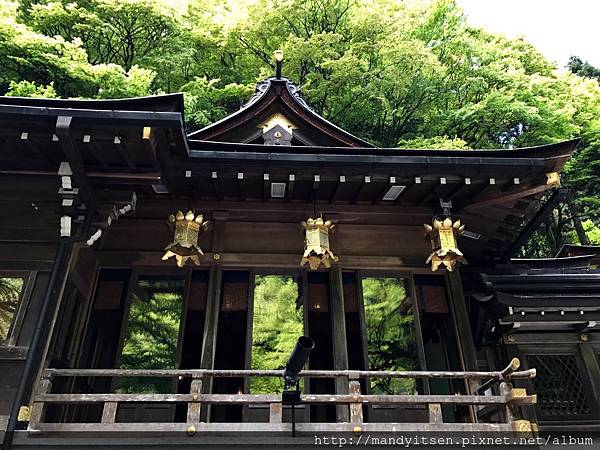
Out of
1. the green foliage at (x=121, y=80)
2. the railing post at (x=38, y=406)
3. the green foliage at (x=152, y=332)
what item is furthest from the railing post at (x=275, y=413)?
the green foliage at (x=121, y=80)

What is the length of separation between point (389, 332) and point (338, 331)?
1.07 m

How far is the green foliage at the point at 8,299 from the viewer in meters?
5.89

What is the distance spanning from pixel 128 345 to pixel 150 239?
1.87 meters

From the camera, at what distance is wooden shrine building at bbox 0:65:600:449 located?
5.29 metres

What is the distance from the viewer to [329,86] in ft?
57.0

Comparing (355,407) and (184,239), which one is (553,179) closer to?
(355,407)

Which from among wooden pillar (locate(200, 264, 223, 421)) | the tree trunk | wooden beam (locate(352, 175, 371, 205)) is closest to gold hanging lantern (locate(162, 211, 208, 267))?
wooden pillar (locate(200, 264, 223, 421))

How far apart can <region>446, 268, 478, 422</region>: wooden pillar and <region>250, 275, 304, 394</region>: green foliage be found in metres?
2.73

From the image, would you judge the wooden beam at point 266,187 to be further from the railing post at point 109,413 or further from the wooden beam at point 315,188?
the railing post at point 109,413

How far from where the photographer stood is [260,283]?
7461mm

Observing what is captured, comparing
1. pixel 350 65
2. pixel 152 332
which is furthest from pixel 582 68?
pixel 152 332

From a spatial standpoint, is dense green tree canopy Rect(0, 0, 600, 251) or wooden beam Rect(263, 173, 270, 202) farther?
dense green tree canopy Rect(0, 0, 600, 251)

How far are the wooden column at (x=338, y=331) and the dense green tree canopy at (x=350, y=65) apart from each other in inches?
398

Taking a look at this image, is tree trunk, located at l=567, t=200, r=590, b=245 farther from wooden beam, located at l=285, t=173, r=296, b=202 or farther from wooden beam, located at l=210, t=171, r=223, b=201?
wooden beam, located at l=210, t=171, r=223, b=201
